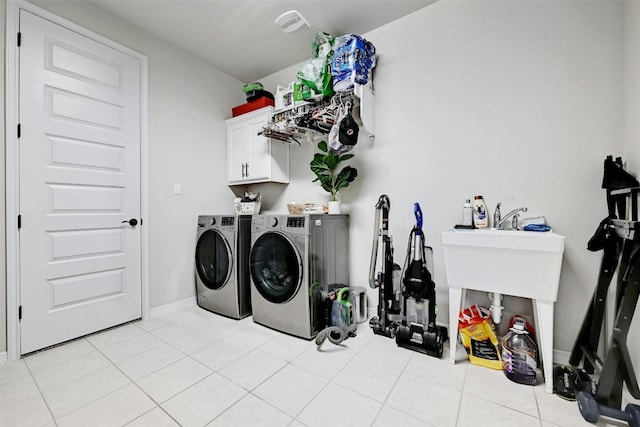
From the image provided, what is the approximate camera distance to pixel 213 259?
2561 mm

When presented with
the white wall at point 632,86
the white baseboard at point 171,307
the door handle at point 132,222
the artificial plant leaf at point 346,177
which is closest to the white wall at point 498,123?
the white wall at point 632,86

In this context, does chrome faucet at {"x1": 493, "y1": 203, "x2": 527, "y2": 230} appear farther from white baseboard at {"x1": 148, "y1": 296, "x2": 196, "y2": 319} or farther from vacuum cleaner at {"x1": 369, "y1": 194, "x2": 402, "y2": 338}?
white baseboard at {"x1": 148, "y1": 296, "x2": 196, "y2": 319}

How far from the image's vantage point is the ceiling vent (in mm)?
1947

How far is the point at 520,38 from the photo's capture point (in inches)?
67.9

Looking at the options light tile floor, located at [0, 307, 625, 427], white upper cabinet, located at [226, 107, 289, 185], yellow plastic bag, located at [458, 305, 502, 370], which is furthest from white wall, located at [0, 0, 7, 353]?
yellow plastic bag, located at [458, 305, 502, 370]

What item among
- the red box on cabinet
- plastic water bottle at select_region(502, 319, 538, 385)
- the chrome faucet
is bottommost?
plastic water bottle at select_region(502, 319, 538, 385)

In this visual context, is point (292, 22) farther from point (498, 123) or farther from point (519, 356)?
point (519, 356)

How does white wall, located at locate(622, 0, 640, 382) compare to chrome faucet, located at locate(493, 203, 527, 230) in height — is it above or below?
above

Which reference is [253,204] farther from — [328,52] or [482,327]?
[482,327]

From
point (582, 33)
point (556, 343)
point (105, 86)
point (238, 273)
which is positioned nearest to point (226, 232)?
point (238, 273)

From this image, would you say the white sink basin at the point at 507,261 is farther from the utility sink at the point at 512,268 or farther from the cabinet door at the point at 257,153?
the cabinet door at the point at 257,153

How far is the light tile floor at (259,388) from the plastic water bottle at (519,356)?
0.05 metres

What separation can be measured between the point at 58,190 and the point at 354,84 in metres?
2.36

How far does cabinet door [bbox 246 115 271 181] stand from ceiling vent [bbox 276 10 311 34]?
33.4 inches
